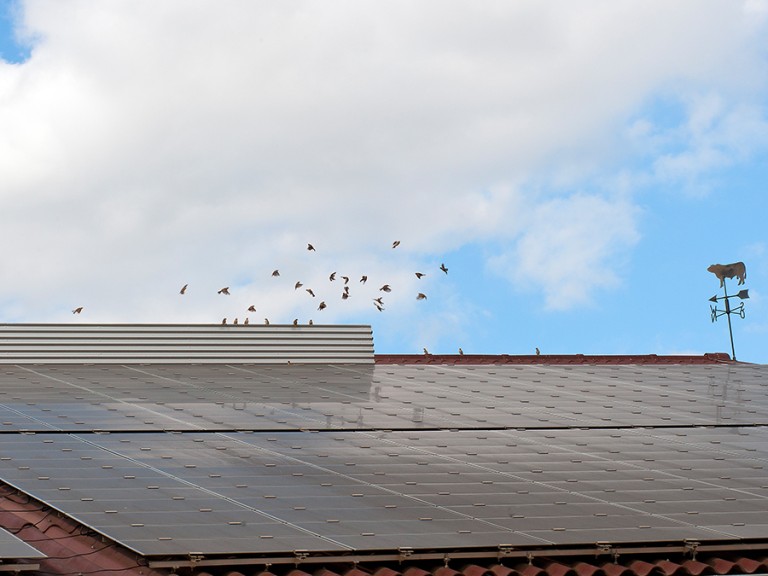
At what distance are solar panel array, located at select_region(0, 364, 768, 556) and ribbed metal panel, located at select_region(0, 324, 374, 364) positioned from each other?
52 centimetres

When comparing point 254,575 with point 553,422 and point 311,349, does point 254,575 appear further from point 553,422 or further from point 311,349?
point 311,349

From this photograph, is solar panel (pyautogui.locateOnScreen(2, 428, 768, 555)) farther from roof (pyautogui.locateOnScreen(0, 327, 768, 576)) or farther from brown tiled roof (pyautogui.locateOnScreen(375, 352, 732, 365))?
brown tiled roof (pyautogui.locateOnScreen(375, 352, 732, 365))

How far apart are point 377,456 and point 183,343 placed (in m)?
10.7

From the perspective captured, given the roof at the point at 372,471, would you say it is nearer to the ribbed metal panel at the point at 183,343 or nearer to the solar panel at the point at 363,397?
the solar panel at the point at 363,397

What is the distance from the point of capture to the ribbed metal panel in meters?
30.8

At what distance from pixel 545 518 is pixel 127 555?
650 cm

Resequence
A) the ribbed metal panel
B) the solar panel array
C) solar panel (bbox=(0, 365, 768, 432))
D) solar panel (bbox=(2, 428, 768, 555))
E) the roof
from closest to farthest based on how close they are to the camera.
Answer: the roof → solar panel (bbox=(2, 428, 768, 555)) → the solar panel array → solar panel (bbox=(0, 365, 768, 432)) → the ribbed metal panel

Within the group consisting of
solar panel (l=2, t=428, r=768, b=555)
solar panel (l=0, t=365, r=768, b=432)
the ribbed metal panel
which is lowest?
solar panel (l=2, t=428, r=768, b=555)

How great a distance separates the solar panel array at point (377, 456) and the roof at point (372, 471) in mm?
62

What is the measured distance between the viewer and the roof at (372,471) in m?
17.6

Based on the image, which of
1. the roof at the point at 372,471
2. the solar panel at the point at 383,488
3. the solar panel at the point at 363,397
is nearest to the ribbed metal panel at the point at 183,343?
the roof at the point at 372,471

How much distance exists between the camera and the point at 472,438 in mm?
24422

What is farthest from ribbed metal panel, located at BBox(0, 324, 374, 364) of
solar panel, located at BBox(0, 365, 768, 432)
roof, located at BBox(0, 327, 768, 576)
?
solar panel, located at BBox(0, 365, 768, 432)

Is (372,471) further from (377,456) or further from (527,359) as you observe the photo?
(527,359)
